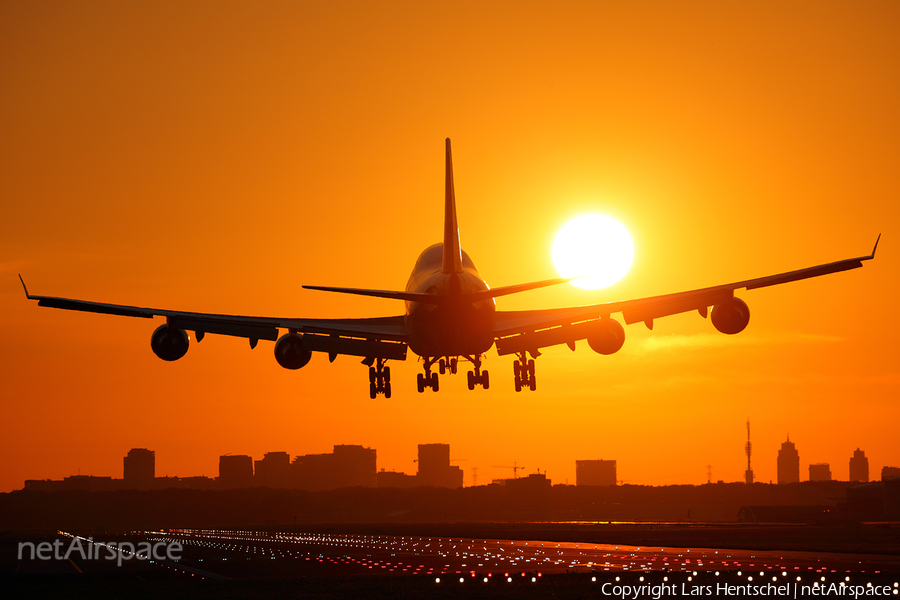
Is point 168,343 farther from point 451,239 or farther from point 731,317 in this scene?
point 731,317

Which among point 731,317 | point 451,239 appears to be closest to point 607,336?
point 731,317

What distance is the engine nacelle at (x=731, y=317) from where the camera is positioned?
4803 centimetres

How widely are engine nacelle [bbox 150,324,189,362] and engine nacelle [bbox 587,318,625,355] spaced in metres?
21.6

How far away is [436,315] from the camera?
148ft

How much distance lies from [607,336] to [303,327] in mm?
16230

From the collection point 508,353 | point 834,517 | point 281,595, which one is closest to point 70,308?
point 281,595

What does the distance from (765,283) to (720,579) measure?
14.2 meters

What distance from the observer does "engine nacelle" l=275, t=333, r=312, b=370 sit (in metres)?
51.1

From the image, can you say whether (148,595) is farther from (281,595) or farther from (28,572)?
(28,572)

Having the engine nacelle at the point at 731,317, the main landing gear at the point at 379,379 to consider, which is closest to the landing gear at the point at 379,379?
the main landing gear at the point at 379,379

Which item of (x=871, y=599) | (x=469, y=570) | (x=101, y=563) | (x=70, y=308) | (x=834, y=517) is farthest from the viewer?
(x=834, y=517)

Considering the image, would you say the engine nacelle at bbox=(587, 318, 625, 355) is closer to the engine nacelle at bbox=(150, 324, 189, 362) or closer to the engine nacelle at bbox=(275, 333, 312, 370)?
the engine nacelle at bbox=(275, 333, 312, 370)

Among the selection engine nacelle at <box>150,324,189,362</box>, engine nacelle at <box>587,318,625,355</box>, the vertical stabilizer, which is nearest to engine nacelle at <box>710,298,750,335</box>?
engine nacelle at <box>587,318,625,355</box>

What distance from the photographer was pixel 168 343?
158 feet
